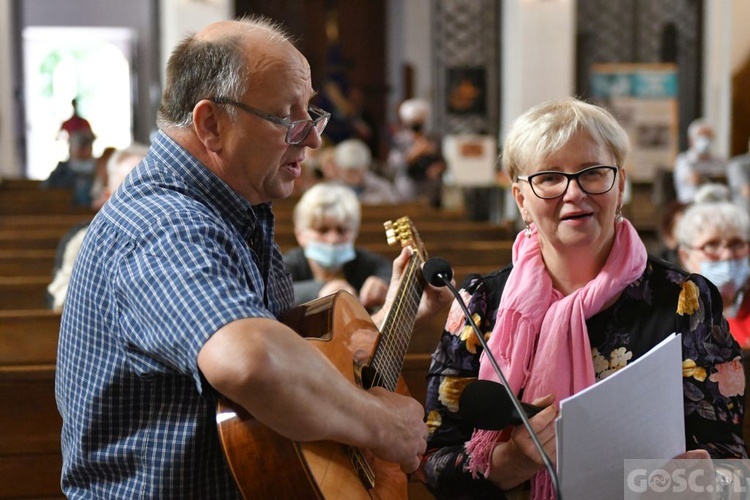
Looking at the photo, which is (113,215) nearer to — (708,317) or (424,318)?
(424,318)

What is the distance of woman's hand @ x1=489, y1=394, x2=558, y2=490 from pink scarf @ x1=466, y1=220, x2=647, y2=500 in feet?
0.12

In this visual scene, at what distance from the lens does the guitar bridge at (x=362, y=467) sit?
5.18 feet

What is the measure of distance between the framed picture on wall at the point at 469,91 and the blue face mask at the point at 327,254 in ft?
30.0

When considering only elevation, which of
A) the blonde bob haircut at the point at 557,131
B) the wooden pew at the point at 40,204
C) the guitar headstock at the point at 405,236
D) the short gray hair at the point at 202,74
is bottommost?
the wooden pew at the point at 40,204

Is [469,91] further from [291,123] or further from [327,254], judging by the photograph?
[291,123]

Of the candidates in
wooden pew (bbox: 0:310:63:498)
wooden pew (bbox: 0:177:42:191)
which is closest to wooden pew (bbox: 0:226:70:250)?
wooden pew (bbox: 0:310:63:498)

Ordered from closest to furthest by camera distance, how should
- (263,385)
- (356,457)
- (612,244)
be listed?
(263,385)
(356,457)
(612,244)

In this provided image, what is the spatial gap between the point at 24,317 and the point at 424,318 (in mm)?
1674

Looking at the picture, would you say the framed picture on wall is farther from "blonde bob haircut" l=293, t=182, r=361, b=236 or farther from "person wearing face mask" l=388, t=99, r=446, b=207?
"blonde bob haircut" l=293, t=182, r=361, b=236

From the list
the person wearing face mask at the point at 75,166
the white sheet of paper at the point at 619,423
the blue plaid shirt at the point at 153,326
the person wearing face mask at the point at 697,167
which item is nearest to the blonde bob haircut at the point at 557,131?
Answer: the white sheet of paper at the point at 619,423

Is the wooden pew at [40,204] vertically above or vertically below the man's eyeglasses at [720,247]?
below

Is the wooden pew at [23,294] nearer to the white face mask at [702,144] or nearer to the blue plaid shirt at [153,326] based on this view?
A: the blue plaid shirt at [153,326]

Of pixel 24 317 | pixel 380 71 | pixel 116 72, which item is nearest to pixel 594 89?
pixel 380 71

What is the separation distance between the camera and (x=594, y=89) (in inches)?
491
